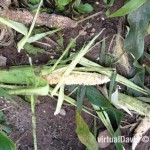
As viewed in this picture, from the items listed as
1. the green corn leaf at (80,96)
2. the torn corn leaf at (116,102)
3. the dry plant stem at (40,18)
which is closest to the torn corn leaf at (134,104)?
the torn corn leaf at (116,102)

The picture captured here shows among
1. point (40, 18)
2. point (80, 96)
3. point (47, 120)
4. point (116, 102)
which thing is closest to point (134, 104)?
point (116, 102)

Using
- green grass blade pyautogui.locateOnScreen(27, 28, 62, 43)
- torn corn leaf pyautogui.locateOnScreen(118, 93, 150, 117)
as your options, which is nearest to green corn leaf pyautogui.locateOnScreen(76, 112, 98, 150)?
torn corn leaf pyautogui.locateOnScreen(118, 93, 150, 117)

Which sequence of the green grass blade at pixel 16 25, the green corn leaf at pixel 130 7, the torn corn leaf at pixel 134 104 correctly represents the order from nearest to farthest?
the green corn leaf at pixel 130 7, the green grass blade at pixel 16 25, the torn corn leaf at pixel 134 104

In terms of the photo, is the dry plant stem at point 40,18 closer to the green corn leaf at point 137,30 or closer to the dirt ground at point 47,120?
the dirt ground at point 47,120

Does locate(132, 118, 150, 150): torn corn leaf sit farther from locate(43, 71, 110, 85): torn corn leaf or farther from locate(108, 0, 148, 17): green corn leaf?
locate(108, 0, 148, 17): green corn leaf

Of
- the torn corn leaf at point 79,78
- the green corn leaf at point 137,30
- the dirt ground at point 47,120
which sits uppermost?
the green corn leaf at point 137,30

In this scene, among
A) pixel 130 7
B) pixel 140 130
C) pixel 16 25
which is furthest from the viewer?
pixel 140 130

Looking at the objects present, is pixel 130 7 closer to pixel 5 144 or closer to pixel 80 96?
pixel 80 96

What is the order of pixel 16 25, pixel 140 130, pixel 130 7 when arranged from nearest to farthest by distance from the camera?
pixel 130 7 < pixel 16 25 < pixel 140 130
